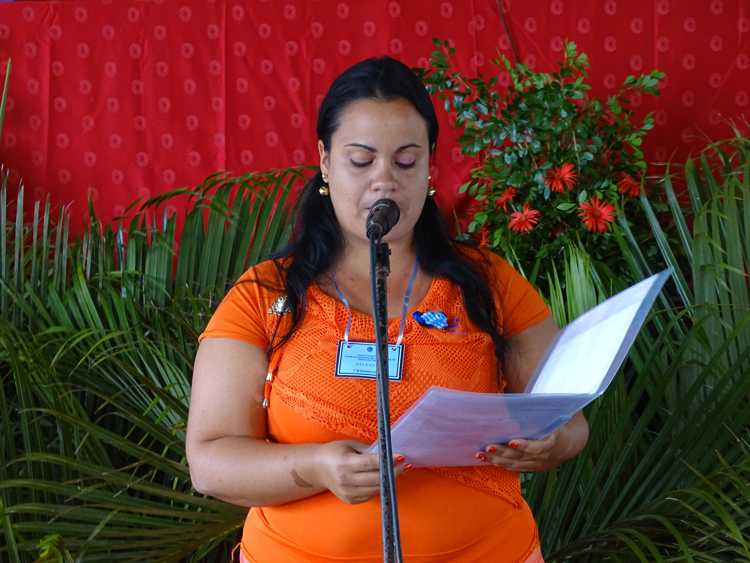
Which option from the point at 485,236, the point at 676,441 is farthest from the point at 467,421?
the point at 485,236

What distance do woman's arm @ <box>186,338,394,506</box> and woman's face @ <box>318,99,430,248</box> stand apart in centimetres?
27

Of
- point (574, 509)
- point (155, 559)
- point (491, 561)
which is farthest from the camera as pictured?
point (574, 509)

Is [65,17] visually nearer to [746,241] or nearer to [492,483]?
[746,241]

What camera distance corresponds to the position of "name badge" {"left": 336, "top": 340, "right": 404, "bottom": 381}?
54.9 inches

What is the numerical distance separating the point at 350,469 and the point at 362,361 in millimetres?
262

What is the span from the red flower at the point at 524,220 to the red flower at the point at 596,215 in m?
0.14

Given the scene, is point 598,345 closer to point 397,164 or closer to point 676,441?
point 397,164

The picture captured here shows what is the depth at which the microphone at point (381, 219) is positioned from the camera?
1082 mm

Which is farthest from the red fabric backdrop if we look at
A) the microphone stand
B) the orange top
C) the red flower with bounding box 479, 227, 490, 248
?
the microphone stand

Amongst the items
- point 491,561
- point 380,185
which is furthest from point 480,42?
point 491,561

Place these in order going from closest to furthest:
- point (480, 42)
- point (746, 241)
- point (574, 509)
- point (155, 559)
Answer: point (155, 559)
point (574, 509)
point (746, 241)
point (480, 42)

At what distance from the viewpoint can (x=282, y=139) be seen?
333cm

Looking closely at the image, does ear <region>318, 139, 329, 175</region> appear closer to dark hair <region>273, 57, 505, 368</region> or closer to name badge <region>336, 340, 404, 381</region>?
dark hair <region>273, 57, 505, 368</region>

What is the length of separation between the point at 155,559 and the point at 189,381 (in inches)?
20.3
